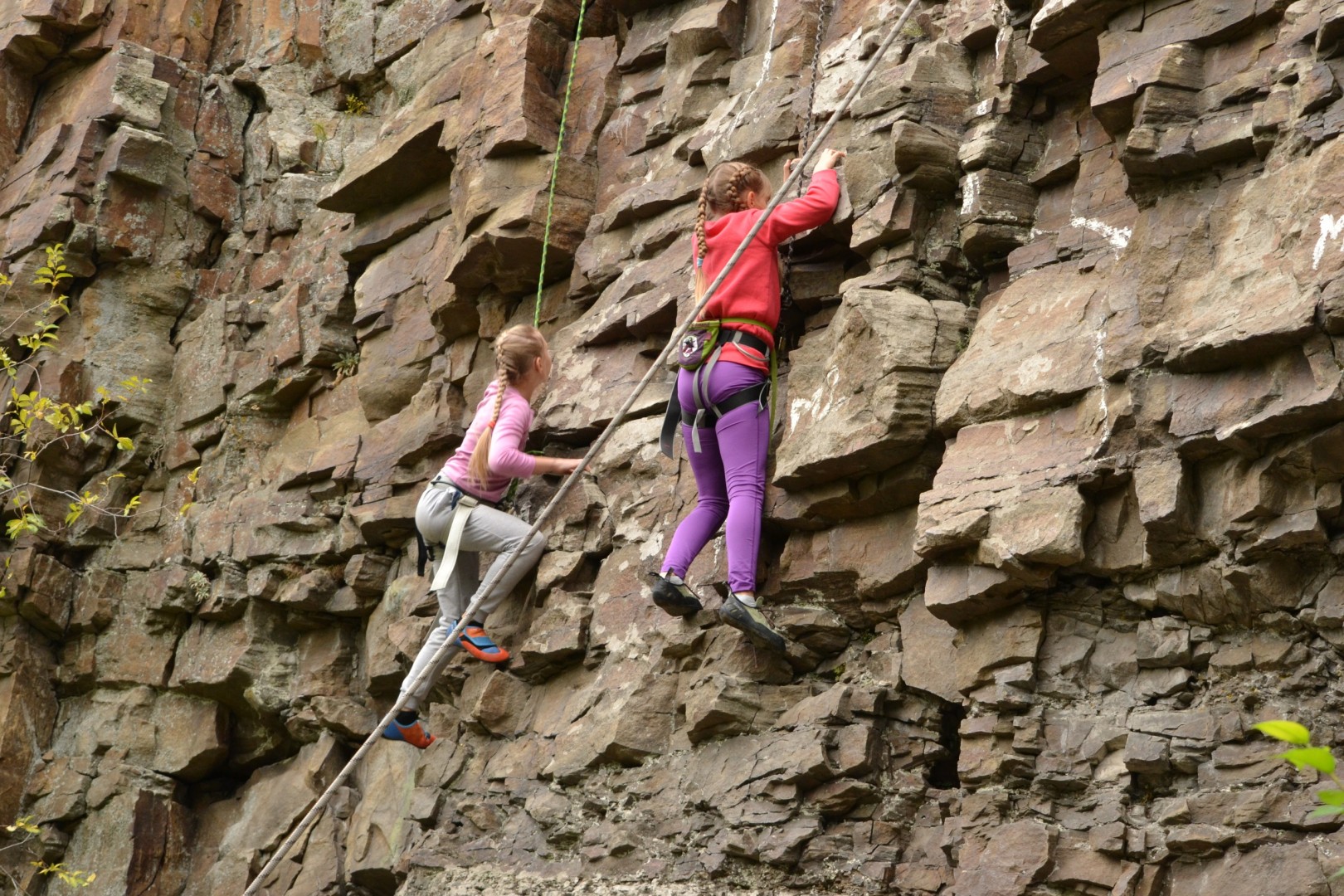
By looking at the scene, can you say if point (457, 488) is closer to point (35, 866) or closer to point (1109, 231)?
point (1109, 231)

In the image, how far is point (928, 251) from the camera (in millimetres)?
8500

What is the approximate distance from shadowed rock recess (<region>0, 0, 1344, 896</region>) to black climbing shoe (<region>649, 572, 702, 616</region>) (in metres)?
0.26

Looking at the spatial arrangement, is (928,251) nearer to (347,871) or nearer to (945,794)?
(945,794)

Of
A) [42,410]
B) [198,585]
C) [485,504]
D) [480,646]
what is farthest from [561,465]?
[42,410]

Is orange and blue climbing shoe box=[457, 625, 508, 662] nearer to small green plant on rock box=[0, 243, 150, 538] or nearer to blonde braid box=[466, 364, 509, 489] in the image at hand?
blonde braid box=[466, 364, 509, 489]

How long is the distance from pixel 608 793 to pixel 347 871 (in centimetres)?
266

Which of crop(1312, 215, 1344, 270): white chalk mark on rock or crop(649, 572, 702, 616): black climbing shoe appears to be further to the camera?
crop(649, 572, 702, 616): black climbing shoe

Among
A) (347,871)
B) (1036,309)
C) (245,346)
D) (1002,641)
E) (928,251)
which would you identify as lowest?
(347,871)

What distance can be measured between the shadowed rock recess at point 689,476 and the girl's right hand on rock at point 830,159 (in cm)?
20

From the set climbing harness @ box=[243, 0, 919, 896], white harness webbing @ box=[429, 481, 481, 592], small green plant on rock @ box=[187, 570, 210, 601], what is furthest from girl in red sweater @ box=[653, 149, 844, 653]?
small green plant on rock @ box=[187, 570, 210, 601]

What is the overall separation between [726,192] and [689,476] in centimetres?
167

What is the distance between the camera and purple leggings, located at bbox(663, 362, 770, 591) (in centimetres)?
820

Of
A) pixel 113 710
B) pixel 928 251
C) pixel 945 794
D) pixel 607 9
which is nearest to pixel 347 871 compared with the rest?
pixel 113 710

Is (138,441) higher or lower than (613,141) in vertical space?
lower
